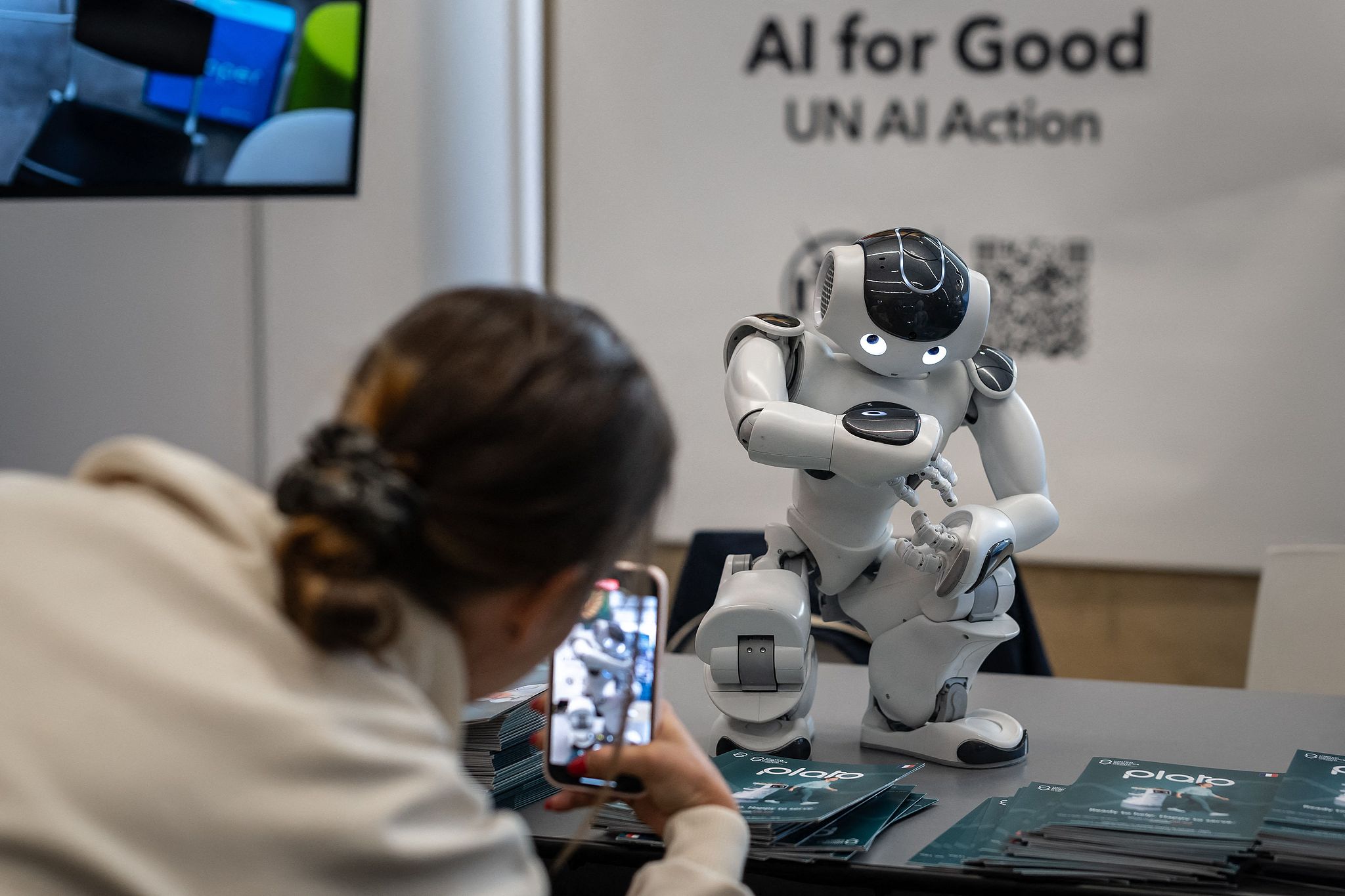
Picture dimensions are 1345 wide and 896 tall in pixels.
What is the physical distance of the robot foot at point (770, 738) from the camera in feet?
4.16

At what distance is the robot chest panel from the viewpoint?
128 centimetres

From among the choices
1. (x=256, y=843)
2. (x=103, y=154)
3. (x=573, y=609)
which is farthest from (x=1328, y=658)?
(x=103, y=154)

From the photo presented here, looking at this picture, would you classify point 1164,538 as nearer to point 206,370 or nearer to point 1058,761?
point 1058,761

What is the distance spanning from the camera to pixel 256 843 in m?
0.55

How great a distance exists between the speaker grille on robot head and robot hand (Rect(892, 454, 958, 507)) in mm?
191

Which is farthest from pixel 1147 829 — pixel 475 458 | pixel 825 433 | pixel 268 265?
pixel 268 265

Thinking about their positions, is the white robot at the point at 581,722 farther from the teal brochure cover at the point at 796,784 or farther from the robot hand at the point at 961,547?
the robot hand at the point at 961,547

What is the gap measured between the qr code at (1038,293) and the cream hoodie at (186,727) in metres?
2.31

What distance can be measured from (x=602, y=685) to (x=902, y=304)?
20.0 inches

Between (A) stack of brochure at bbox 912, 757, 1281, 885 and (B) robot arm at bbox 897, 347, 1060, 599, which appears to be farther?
(B) robot arm at bbox 897, 347, 1060, 599

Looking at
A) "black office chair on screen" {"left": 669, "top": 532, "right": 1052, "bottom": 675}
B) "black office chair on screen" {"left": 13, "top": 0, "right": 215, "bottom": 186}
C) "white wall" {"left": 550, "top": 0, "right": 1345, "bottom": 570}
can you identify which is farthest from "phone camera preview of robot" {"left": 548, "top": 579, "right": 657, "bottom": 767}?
"black office chair on screen" {"left": 13, "top": 0, "right": 215, "bottom": 186}

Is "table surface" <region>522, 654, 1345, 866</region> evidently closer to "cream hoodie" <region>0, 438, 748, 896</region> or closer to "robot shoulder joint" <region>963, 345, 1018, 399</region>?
"robot shoulder joint" <region>963, 345, 1018, 399</region>

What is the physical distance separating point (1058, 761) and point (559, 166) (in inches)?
82.1

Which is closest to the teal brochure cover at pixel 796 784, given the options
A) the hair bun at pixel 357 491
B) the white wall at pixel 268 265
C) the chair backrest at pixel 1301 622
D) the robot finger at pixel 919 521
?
the robot finger at pixel 919 521
